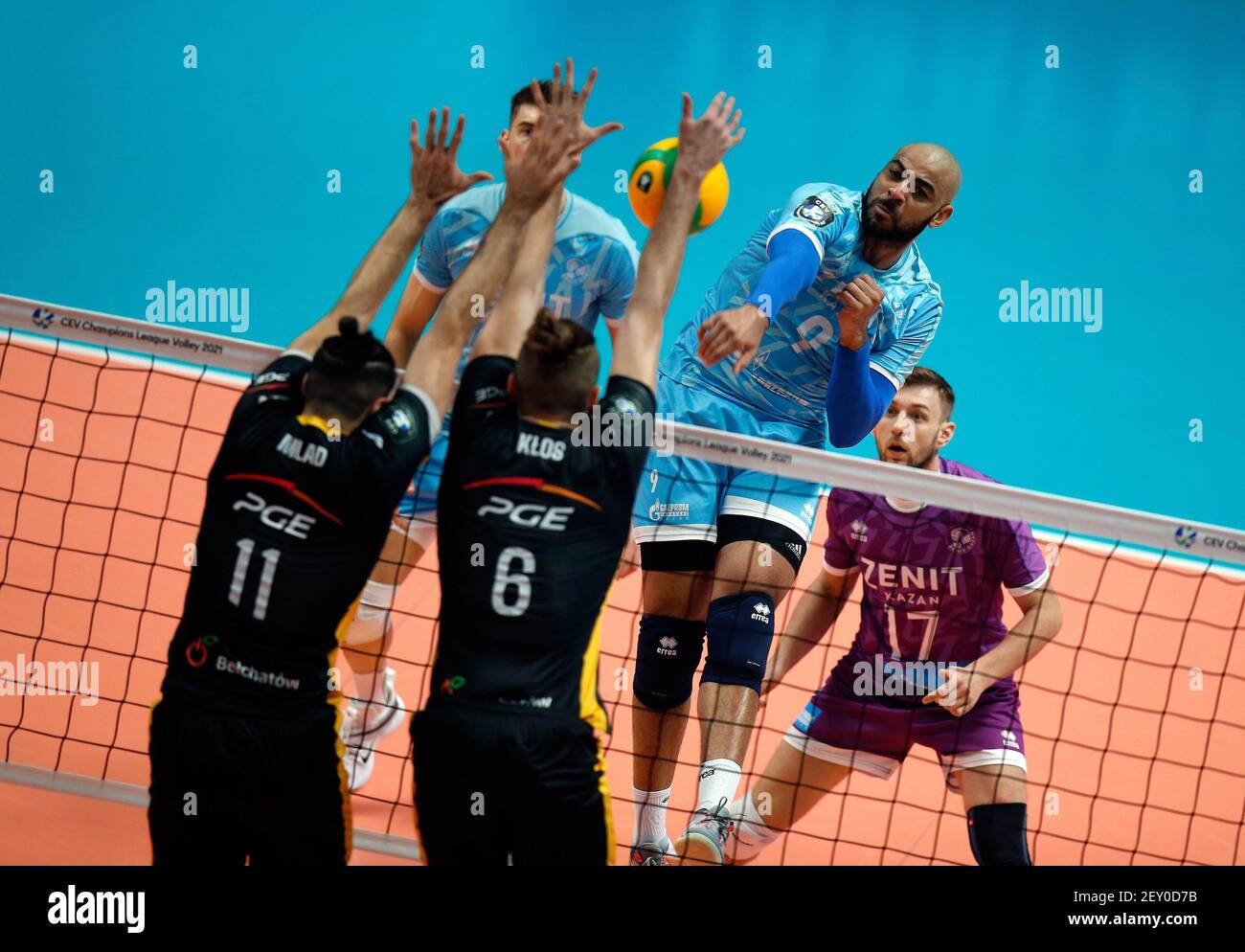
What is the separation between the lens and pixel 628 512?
139 inches

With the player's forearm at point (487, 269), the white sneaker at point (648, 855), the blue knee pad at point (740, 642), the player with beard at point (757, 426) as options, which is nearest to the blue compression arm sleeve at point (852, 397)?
the player with beard at point (757, 426)

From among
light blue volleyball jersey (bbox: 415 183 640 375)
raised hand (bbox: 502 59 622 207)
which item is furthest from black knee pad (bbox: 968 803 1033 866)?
raised hand (bbox: 502 59 622 207)

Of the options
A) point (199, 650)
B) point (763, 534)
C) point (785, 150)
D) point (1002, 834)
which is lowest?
A: point (1002, 834)

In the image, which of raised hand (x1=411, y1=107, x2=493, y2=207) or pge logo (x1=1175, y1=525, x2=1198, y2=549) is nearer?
raised hand (x1=411, y1=107, x2=493, y2=207)

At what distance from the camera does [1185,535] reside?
4430 millimetres

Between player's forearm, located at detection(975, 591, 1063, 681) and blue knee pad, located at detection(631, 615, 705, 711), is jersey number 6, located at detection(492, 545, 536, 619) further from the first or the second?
player's forearm, located at detection(975, 591, 1063, 681)

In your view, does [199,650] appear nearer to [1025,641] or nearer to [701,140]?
[701,140]

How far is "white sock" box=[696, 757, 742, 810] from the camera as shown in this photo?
4.31 m

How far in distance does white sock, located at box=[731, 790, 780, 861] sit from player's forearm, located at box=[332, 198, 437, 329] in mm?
2189

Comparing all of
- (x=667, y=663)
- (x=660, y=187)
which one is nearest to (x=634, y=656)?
(x=667, y=663)

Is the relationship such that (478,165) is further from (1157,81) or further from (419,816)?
(419,816)

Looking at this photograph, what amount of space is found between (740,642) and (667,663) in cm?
29
